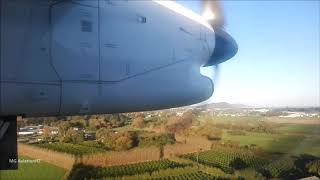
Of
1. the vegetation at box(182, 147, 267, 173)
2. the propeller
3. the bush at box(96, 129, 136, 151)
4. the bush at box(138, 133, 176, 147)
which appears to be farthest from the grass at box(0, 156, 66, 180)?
the propeller

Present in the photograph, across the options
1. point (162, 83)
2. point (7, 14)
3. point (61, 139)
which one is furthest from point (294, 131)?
point (7, 14)

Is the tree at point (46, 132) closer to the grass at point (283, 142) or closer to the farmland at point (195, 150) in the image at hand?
the farmland at point (195, 150)

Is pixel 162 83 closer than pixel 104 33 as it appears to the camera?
No

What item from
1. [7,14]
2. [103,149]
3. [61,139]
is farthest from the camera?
[103,149]

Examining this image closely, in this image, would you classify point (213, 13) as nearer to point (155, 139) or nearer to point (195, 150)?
point (155, 139)

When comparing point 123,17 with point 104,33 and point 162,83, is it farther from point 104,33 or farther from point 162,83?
point 162,83

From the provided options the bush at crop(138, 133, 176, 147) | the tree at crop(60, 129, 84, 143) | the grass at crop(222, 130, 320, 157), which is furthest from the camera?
the grass at crop(222, 130, 320, 157)

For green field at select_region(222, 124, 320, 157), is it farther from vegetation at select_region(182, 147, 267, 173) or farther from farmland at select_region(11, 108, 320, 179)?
vegetation at select_region(182, 147, 267, 173)

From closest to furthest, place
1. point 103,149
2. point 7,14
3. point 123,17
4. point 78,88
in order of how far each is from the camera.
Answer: point 7,14, point 78,88, point 123,17, point 103,149

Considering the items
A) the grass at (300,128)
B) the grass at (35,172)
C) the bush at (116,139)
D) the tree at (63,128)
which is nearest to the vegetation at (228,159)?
the grass at (300,128)
